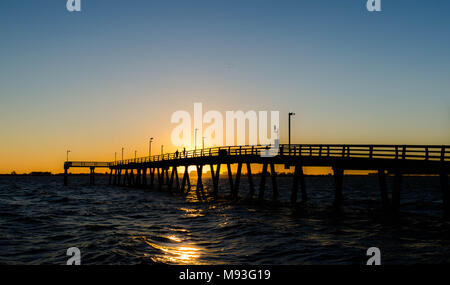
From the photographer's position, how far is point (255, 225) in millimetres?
20641

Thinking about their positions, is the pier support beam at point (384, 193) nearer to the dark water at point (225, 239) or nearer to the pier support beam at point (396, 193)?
the pier support beam at point (396, 193)

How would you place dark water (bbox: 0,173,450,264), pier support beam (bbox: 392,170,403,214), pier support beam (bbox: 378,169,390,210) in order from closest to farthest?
dark water (bbox: 0,173,450,264), pier support beam (bbox: 392,170,403,214), pier support beam (bbox: 378,169,390,210)

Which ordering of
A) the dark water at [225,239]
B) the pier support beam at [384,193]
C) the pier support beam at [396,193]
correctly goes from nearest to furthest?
the dark water at [225,239] < the pier support beam at [396,193] < the pier support beam at [384,193]

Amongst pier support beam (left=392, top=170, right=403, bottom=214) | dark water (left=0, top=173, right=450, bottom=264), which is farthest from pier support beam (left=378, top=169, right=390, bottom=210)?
dark water (left=0, top=173, right=450, bottom=264)

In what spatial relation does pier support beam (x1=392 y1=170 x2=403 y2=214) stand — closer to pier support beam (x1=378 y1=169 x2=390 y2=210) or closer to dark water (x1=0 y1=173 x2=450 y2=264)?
dark water (x1=0 y1=173 x2=450 y2=264)

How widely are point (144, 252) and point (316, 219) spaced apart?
12.2 metres

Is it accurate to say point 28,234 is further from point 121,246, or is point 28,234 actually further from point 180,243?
point 180,243

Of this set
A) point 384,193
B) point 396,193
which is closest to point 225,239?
point 396,193

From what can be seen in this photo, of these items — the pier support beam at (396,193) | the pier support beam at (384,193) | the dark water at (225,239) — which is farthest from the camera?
the pier support beam at (384,193)

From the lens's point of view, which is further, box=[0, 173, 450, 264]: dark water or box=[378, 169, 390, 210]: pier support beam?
box=[378, 169, 390, 210]: pier support beam

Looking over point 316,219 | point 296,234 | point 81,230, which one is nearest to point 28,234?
point 81,230

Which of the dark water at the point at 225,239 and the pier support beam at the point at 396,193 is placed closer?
the dark water at the point at 225,239

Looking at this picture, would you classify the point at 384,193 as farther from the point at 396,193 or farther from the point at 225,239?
the point at 225,239

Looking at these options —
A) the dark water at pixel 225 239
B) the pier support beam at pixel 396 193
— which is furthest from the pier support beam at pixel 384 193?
the dark water at pixel 225 239
